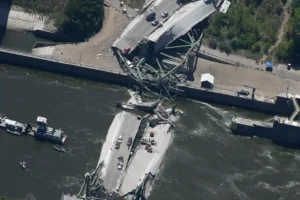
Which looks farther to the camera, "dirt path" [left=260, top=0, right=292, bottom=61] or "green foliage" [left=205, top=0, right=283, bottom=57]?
"dirt path" [left=260, top=0, right=292, bottom=61]

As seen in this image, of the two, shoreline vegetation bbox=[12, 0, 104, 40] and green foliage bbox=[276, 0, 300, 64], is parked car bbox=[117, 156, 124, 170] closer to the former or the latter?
shoreline vegetation bbox=[12, 0, 104, 40]

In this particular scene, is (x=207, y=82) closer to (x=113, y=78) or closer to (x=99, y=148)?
(x=113, y=78)

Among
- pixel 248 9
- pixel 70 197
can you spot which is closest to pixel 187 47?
pixel 248 9

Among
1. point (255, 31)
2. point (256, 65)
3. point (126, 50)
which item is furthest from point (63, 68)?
point (255, 31)

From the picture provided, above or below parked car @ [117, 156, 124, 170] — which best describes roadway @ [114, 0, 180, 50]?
above

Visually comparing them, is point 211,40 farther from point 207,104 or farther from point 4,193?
point 4,193

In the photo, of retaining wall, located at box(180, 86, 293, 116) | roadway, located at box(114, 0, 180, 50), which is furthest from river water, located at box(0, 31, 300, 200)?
roadway, located at box(114, 0, 180, 50)
